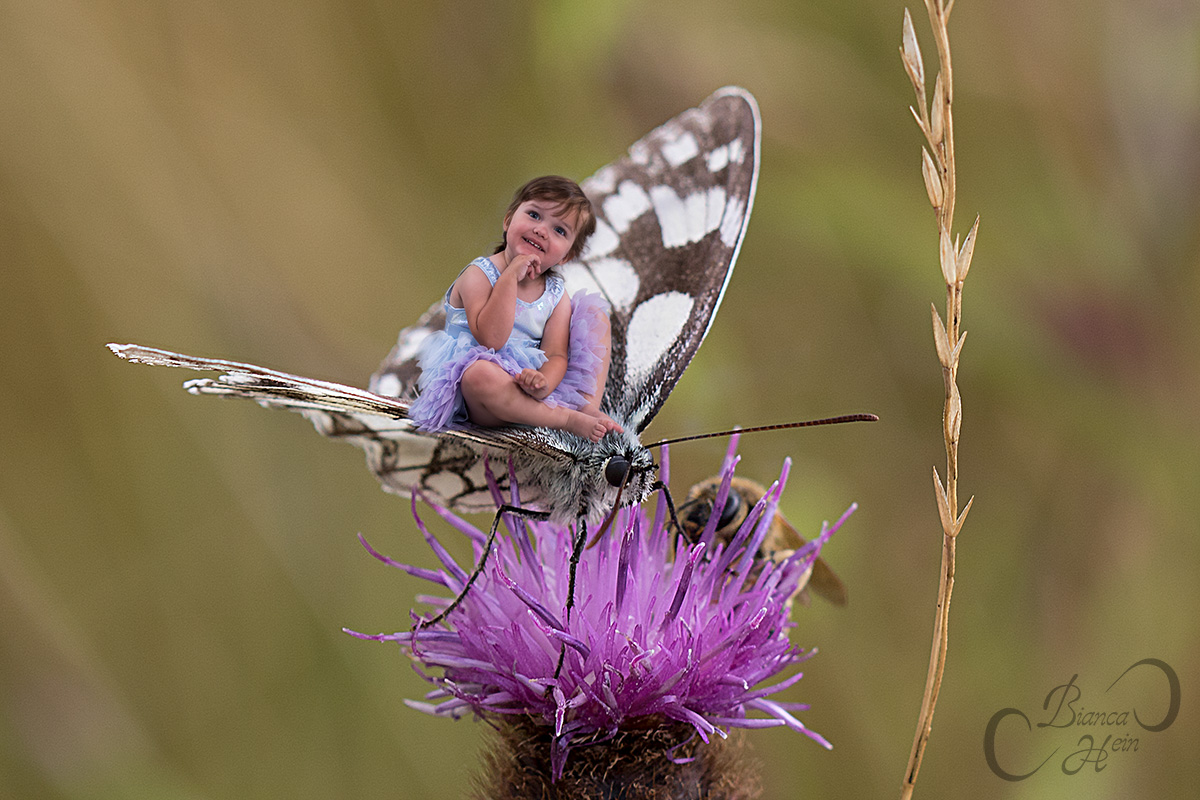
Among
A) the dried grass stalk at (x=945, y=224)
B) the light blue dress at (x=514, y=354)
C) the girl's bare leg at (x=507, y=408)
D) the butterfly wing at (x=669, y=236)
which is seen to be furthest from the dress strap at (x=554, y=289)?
the dried grass stalk at (x=945, y=224)

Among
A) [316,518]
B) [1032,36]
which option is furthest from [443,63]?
[1032,36]

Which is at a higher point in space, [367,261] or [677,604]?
[367,261]

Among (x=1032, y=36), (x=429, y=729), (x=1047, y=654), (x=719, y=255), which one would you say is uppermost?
(x=1032, y=36)

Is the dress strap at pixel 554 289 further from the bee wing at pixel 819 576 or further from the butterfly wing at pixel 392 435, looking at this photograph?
the bee wing at pixel 819 576

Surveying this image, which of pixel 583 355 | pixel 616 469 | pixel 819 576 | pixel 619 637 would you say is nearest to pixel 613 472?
pixel 616 469

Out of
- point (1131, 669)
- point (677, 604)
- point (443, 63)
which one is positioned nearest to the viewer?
point (677, 604)

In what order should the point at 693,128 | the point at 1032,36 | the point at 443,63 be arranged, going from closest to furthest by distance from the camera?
the point at 693,128 → the point at 1032,36 → the point at 443,63

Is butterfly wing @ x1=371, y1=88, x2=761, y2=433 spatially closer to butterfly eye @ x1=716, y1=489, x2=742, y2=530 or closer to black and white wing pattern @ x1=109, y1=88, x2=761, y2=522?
black and white wing pattern @ x1=109, y1=88, x2=761, y2=522

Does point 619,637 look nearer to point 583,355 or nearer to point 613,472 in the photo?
point 613,472

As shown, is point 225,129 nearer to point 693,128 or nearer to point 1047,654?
point 693,128
